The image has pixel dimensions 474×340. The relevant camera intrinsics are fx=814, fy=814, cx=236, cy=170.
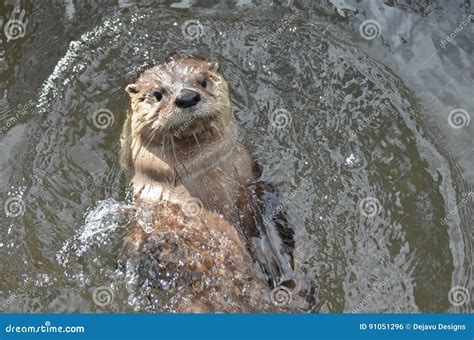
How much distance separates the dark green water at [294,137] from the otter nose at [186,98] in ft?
2.89

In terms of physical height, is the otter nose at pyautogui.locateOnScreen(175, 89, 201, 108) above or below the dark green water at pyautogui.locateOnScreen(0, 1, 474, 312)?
above

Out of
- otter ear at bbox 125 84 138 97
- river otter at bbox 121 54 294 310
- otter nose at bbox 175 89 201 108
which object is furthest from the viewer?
otter ear at bbox 125 84 138 97

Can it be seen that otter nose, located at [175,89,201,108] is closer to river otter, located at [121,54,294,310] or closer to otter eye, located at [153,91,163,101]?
river otter, located at [121,54,294,310]

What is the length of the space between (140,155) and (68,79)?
→ 1389mm

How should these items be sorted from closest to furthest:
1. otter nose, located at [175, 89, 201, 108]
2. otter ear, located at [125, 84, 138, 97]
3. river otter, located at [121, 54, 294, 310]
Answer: otter nose, located at [175, 89, 201, 108] < river otter, located at [121, 54, 294, 310] < otter ear, located at [125, 84, 138, 97]

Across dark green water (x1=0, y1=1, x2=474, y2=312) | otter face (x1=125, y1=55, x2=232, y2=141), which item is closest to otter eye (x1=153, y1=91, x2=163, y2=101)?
otter face (x1=125, y1=55, x2=232, y2=141)

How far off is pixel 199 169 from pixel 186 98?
0.50 m

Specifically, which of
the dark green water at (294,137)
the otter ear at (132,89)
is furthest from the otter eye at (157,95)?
the dark green water at (294,137)

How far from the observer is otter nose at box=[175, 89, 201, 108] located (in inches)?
171

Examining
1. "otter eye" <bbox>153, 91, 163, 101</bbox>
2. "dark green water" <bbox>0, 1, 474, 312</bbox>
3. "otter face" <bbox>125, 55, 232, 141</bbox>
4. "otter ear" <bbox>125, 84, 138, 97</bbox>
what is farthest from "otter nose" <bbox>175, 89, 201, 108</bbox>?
"dark green water" <bbox>0, 1, 474, 312</bbox>

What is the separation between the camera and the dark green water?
458 cm

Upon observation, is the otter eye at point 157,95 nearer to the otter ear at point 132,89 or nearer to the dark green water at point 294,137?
the otter ear at point 132,89

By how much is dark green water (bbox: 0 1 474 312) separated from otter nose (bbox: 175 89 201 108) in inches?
34.7

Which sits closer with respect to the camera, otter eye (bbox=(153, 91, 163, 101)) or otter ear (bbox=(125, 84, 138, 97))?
otter eye (bbox=(153, 91, 163, 101))
